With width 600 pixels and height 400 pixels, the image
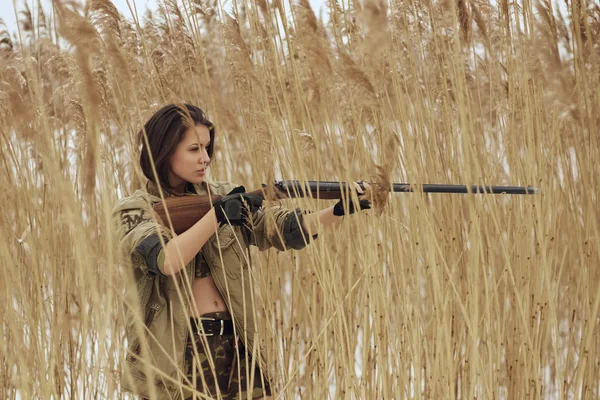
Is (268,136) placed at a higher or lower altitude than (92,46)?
lower

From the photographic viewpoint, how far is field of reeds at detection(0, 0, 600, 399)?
Result: 5.00 feet

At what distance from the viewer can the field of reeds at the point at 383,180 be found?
1.52 meters

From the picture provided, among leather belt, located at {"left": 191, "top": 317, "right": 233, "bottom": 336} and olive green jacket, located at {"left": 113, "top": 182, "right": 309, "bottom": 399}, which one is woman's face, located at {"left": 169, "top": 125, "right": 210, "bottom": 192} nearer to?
olive green jacket, located at {"left": 113, "top": 182, "right": 309, "bottom": 399}

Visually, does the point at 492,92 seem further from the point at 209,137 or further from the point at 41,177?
the point at 41,177

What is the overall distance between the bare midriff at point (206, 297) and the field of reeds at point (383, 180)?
158 millimetres

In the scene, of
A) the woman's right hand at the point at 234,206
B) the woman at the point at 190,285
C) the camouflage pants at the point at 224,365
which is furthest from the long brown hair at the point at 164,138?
the camouflage pants at the point at 224,365

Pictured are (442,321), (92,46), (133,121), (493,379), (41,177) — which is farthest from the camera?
(41,177)

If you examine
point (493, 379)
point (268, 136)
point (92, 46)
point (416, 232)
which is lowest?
point (493, 379)

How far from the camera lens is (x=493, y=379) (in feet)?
5.37

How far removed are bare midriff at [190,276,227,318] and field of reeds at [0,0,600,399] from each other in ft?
0.52

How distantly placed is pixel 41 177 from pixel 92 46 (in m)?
1.20

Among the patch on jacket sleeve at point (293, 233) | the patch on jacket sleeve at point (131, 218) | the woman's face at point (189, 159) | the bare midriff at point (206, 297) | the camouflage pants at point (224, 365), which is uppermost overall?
the woman's face at point (189, 159)

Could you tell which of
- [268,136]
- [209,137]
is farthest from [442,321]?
[209,137]

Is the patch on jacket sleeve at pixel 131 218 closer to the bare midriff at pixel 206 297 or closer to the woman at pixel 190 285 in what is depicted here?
the woman at pixel 190 285
